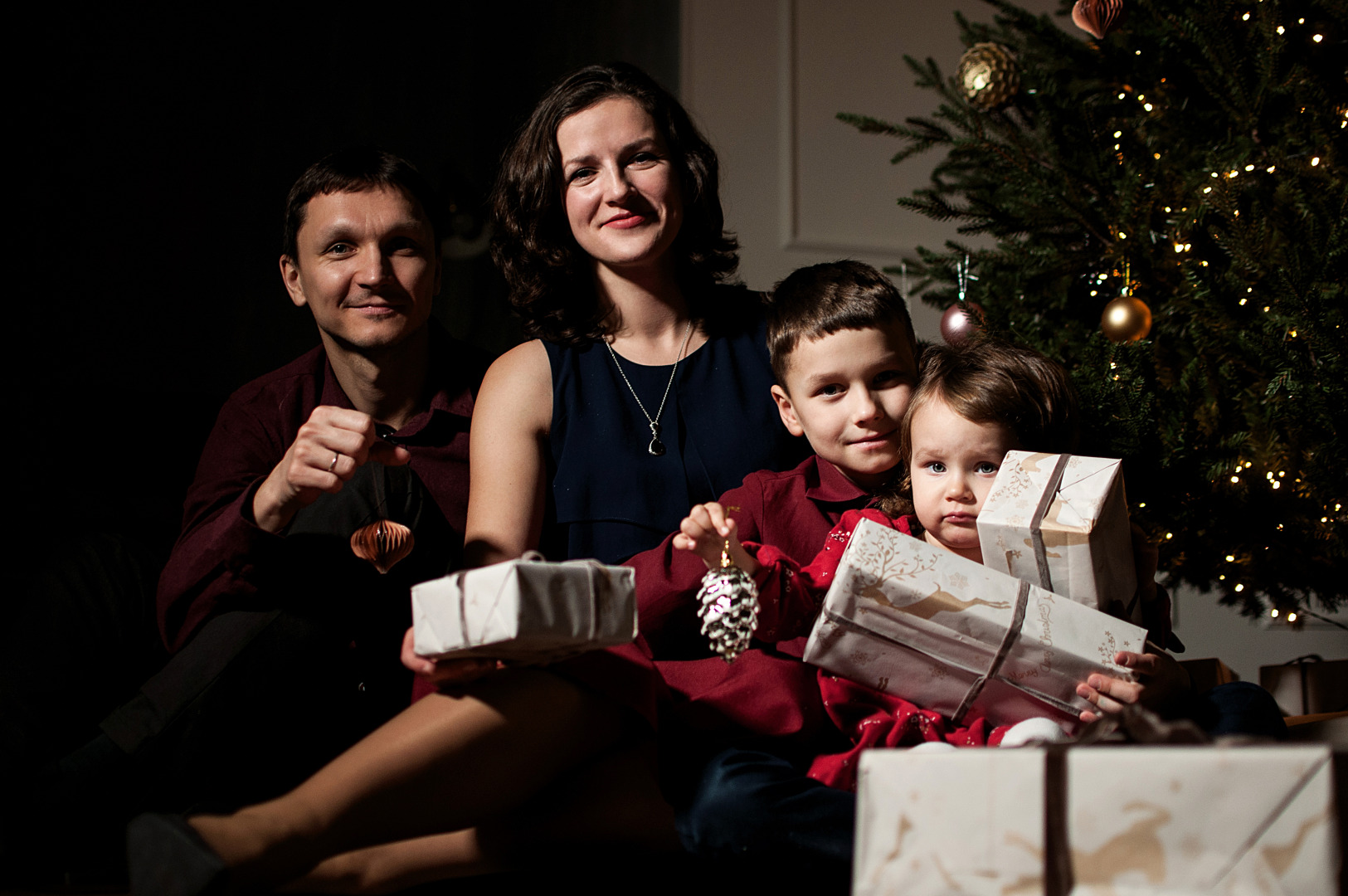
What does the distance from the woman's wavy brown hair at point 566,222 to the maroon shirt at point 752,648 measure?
410mm

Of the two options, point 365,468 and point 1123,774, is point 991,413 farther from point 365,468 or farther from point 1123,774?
point 365,468

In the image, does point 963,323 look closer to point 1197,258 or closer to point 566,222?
point 1197,258

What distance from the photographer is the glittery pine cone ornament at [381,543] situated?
1.13 metres

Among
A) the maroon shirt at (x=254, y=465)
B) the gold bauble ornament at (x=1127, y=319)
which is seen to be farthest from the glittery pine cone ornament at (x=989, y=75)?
the maroon shirt at (x=254, y=465)

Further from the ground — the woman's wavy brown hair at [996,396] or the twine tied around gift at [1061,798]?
the woman's wavy brown hair at [996,396]

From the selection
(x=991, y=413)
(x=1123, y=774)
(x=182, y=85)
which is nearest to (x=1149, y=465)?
(x=991, y=413)

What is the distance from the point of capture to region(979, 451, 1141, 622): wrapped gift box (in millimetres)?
1101

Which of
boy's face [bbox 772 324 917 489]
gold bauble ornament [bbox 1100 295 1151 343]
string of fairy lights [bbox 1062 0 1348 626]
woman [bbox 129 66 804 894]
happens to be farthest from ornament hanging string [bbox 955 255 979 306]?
boy's face [bbox 772 324 917 489]

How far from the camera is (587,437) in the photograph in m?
1.48

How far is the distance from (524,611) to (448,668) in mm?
141

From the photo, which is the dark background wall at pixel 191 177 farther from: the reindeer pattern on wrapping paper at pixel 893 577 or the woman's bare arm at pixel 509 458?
the reindeer pattern on wrapping paper at pixel 893 577

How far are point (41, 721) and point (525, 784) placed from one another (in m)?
0.81

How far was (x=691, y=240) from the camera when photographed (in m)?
1.65

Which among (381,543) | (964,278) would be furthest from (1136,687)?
(964,278)
